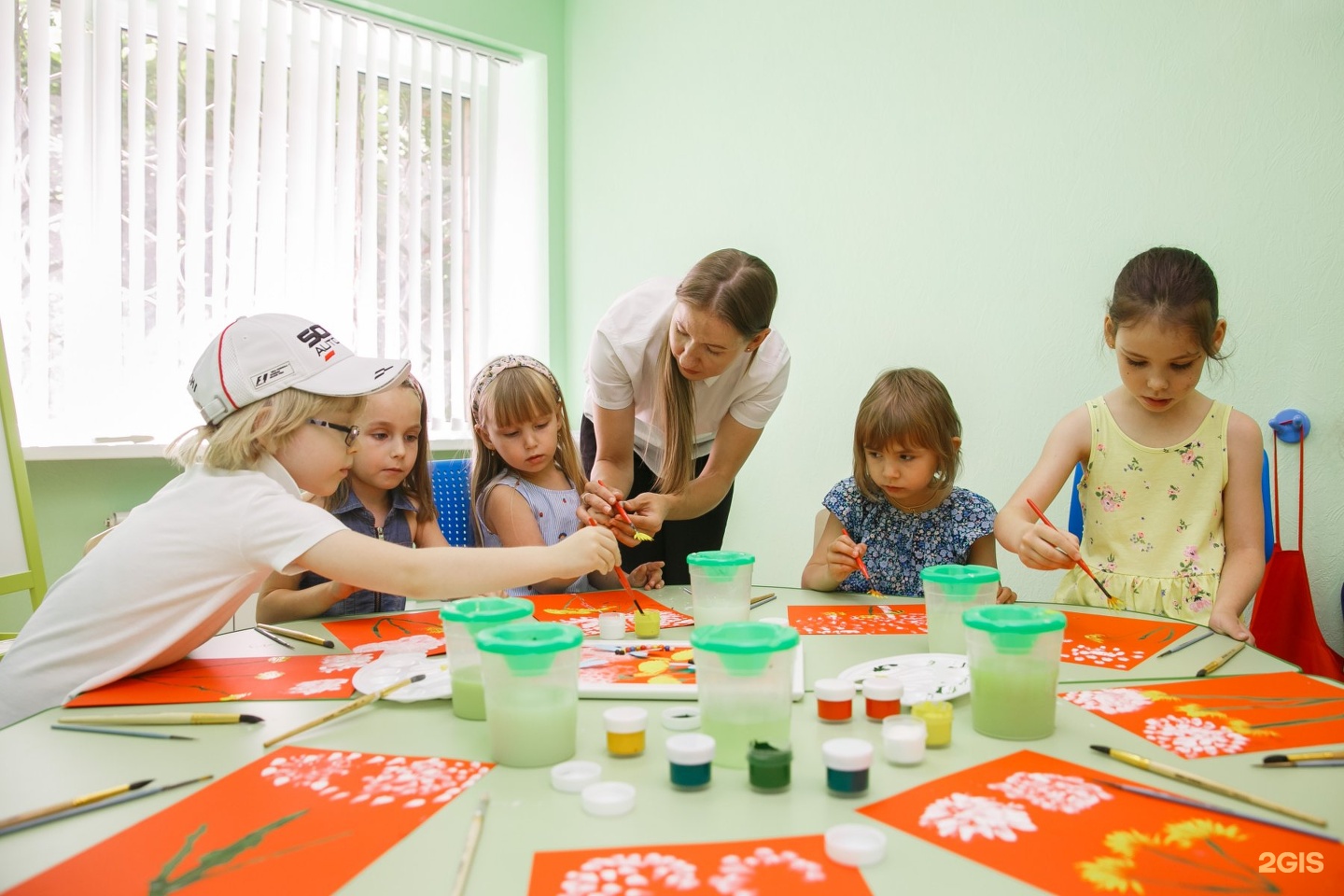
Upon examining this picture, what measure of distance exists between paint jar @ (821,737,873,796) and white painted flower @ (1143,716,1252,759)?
30 cm

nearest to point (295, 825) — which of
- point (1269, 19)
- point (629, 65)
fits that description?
point (1269, 19)

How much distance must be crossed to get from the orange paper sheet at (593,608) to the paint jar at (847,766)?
62 cm

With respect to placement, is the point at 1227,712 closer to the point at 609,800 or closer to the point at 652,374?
the point at 609,800

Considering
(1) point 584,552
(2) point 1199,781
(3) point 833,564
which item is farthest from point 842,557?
(2) point 1199,781

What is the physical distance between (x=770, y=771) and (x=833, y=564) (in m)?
0.90

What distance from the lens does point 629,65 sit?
3373 mm

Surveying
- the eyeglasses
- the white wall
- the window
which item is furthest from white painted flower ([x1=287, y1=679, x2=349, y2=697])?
the window

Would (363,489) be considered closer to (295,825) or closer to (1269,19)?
(295,825)

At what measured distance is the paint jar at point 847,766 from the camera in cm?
68

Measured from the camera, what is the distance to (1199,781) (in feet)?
2.29

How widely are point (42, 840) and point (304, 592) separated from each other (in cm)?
97

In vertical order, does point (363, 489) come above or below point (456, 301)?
below

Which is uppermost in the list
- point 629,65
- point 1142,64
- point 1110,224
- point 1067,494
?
point 629,65

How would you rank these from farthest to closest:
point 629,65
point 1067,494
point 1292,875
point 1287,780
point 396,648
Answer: point 629,65
point 1067,494
point 396,648
point 1287,780
point 1292,875
